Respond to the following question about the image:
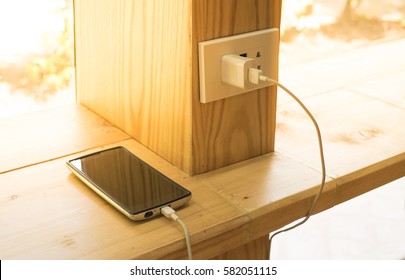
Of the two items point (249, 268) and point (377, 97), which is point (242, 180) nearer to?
point (249, 268)

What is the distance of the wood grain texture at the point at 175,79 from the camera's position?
85 centimetres

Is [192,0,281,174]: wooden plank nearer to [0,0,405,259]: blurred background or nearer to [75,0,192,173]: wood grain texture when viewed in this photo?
[75,0,192,173]: wood grain texture

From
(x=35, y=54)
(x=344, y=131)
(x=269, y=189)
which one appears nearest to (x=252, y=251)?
(x=269, y=189)

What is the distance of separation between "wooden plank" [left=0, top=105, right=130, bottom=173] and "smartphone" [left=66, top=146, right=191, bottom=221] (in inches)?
2.8

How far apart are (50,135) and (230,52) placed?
0.34 metres

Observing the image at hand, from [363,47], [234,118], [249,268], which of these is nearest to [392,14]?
[363,47]

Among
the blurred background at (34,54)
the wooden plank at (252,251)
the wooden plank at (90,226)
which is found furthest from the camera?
the blurred background at (34,54)

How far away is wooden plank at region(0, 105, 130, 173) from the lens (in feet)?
3.23

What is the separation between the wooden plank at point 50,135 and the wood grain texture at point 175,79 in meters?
0.04

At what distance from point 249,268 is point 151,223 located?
148mm

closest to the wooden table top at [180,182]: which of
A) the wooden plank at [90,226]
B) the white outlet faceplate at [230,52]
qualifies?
the wooden plank at [90,226]

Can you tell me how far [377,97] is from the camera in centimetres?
121

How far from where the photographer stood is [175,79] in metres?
0.88

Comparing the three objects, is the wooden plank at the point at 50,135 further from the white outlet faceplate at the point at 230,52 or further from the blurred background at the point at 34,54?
the white outlet faceplate at the point at 230,52
